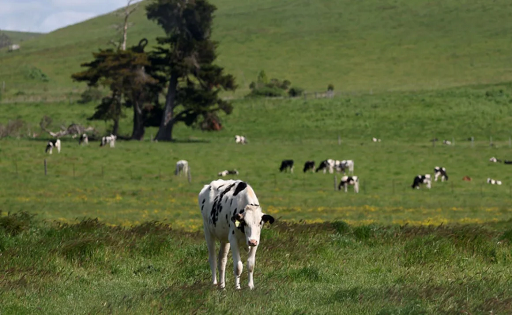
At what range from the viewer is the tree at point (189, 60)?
66.8 m

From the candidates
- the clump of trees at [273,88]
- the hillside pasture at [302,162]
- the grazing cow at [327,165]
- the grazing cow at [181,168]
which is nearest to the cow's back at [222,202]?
the hillside pasture at [302,162]

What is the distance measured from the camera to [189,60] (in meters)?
65.9

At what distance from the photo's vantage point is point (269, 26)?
538 ft

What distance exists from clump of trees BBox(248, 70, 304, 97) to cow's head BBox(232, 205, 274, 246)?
3500 inches

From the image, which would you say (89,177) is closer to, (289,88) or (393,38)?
(289,88)

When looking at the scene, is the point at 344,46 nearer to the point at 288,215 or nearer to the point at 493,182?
the point at 493,182

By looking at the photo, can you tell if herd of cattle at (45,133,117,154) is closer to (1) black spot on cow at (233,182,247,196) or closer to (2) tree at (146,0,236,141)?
(2) tree at (146,0,236,141)

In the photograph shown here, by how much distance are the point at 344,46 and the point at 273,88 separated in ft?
150

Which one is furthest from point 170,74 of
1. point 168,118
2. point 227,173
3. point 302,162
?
point 227,173

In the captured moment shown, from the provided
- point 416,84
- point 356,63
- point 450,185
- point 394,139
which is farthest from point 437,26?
point 450,185

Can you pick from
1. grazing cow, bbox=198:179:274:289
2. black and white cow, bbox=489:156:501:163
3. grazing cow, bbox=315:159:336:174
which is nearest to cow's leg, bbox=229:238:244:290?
grazing cow, bbox=198:179:274:289

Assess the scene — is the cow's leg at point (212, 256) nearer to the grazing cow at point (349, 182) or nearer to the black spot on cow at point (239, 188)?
the black spot on cow at point (239, 188)

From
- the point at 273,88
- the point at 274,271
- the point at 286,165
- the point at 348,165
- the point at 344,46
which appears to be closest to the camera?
the point at 274,271

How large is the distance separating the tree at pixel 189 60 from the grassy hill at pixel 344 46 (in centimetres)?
3204
